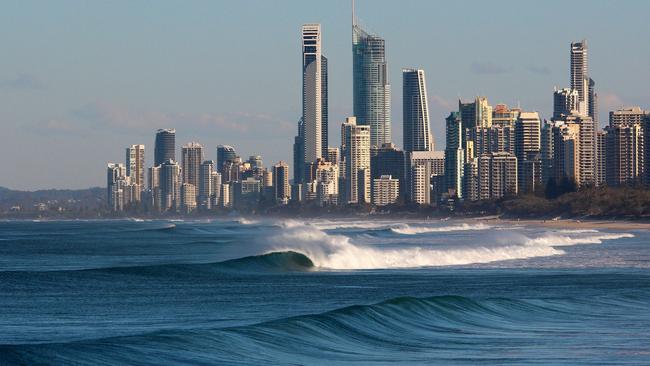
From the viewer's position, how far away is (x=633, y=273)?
179ft

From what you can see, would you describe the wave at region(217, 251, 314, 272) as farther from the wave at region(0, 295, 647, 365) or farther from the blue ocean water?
the wave at region(0, 295, 647, 365)

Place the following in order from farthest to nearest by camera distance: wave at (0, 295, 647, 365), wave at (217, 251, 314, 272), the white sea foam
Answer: the white sea foam → wave at (217, 251, 314, 272) → wave at (0, 295, 647, 365)

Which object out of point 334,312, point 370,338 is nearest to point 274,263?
point 334,312

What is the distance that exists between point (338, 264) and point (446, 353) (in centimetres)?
3696

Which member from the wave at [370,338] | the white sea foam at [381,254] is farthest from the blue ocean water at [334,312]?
the white sea foam at [381,254]

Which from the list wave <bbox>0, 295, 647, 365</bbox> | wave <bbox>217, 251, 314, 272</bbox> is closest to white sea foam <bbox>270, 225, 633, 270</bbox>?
wave <bbox>217, 251, 314, 272</bbox>

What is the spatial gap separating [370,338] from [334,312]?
3.25 m

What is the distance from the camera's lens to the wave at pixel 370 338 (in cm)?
2677

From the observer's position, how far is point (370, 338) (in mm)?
31906

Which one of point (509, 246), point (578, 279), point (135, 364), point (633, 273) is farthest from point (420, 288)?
point (509, 246)

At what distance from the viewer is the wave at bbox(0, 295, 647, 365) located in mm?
26766

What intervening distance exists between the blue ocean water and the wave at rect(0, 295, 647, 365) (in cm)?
4

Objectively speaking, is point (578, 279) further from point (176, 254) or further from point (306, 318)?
point (176, 254)

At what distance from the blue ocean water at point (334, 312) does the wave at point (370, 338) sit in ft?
0.14
